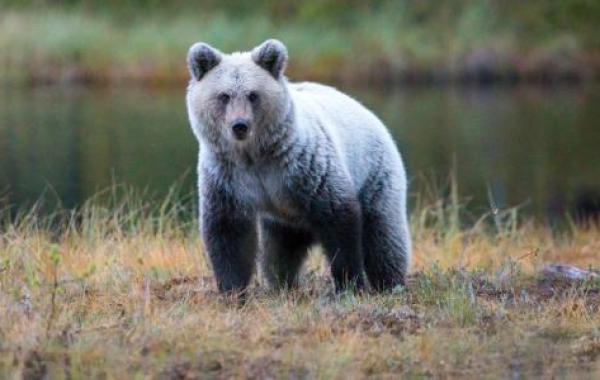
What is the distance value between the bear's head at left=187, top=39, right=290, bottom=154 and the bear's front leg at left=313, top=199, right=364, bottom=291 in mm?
611

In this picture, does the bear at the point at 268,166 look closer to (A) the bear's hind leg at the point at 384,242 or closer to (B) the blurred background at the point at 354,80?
(A) the bear's hind leg at the point at 384,242

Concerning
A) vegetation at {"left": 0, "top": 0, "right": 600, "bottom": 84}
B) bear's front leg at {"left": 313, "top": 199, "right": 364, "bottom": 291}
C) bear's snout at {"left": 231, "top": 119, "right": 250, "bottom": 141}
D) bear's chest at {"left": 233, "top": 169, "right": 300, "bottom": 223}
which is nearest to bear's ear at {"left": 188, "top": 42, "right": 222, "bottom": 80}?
bear's snout at {"left": 231, "top": 119, "right": 250, "bottom": 141}

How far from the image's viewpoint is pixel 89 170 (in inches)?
794

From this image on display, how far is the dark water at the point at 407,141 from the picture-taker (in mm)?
18719

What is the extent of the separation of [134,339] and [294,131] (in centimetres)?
178

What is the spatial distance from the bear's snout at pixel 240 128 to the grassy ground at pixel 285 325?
0.97 meters

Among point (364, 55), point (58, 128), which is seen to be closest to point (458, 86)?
point (364, 55)

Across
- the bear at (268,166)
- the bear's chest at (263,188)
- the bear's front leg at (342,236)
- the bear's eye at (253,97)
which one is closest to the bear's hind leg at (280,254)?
the bear at (268,166)

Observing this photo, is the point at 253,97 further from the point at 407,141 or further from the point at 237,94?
the point at 407,141

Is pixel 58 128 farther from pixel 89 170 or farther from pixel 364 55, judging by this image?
pixel 364 55

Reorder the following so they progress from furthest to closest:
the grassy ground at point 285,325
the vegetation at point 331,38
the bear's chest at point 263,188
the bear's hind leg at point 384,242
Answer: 1. the vegetation at point 331,38
2. the bear's hind leg at point 384,242
3. the bear's chest at point 263,188
4. the grassy ground at point 285,325

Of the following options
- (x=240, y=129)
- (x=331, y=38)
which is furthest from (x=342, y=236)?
(x=331, y=38)

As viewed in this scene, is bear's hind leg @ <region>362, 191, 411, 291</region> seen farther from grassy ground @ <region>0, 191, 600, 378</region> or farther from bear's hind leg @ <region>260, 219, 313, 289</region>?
bear's hind leg @ <region>260, 219, 313, 289</region>

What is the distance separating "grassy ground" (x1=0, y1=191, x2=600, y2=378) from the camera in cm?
670
